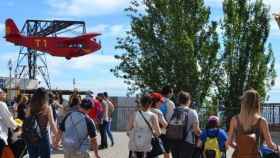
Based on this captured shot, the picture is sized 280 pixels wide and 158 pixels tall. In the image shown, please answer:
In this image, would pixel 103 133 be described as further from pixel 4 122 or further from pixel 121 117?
pixel 121 117

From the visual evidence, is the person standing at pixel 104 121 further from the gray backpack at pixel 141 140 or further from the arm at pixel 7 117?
the gray backpack at pixel 141 140

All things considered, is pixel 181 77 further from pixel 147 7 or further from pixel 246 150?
pixel 246 150

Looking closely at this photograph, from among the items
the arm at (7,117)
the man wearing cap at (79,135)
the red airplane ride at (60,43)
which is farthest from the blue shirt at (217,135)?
the red airplane ride at (60,43)

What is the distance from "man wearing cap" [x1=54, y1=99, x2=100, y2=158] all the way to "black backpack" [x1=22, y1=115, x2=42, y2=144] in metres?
0.77

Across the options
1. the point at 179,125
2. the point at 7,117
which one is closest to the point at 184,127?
the point at 179,125

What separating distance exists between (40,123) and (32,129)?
0.53ft

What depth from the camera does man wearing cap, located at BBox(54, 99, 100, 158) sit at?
10281mm

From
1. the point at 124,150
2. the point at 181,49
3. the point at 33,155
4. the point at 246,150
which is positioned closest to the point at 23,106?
the point at 124,150

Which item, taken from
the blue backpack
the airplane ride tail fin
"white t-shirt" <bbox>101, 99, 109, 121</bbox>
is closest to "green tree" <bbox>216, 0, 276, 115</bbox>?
"white t-shirt" <bbox>101, 99, 109, 121</bbox>

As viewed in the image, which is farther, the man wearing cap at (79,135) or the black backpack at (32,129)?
the black backpack at (32,129)

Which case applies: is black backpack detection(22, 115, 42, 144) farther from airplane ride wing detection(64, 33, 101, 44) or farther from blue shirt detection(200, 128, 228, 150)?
airplane ride wing detection(64, 33, 101, 44)

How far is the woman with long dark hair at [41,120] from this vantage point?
10938 mm

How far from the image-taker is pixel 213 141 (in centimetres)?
1173

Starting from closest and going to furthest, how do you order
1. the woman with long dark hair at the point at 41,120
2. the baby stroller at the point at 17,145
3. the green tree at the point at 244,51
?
the woman with long dark hair at the point at 41,120 < the baby stroller at the point at 17,145 < the green tree at the point at 244,51
